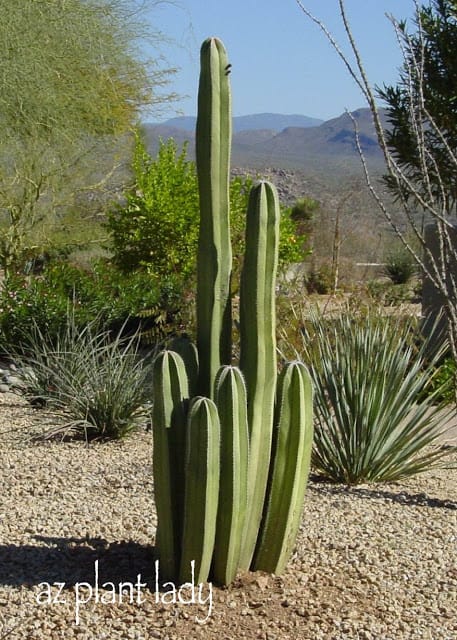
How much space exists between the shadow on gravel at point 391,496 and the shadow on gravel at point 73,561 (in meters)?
1.45

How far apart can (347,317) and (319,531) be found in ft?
6.42

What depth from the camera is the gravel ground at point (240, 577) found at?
3.63 metres

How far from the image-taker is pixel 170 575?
3926 mm

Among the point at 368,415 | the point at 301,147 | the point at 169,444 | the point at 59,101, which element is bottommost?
the point at 368,415

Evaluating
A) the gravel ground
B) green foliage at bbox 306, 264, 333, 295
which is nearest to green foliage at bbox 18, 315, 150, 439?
the gravel ground

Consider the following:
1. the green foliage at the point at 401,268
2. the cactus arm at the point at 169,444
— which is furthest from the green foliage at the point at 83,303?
the green foliage at the point at 401,268

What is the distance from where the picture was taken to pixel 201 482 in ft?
12.1

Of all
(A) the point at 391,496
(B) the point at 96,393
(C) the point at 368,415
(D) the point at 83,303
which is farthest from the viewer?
(D) the point at 83,303

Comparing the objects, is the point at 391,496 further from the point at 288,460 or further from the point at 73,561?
the point at 73,561

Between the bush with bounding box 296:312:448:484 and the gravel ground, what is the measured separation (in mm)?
154

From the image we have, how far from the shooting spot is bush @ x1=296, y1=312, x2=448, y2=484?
558 cm

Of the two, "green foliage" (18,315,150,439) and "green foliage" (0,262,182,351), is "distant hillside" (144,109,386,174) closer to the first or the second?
"green foliage" (0,262,182,351)

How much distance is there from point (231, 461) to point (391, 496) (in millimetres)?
1869

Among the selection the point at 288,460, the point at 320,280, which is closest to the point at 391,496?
the point at 288,460
